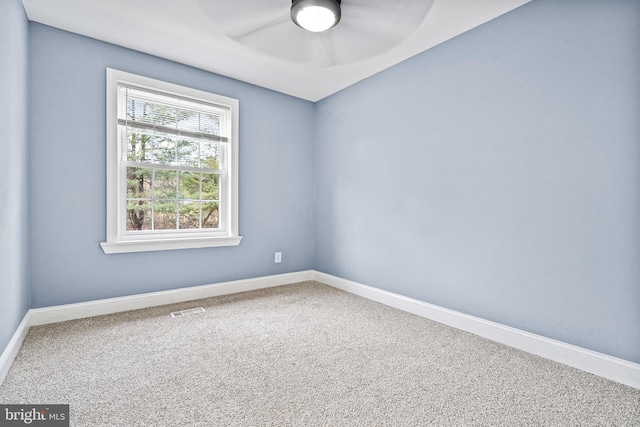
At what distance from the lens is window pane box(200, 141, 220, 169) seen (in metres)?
3.28

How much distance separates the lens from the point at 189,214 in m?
3.21

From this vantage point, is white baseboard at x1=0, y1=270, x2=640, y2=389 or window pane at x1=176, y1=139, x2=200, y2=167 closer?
white baseboard at x1=0, y1=270, x2=640, y2=389

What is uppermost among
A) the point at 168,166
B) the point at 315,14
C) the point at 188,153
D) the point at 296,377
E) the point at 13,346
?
the point at 315,14

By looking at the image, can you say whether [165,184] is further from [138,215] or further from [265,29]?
[265,29]

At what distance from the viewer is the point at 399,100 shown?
2.96 meters

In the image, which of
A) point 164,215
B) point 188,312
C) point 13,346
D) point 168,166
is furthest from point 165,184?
point 13,346

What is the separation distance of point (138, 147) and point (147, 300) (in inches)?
56.8

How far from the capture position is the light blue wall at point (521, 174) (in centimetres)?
173

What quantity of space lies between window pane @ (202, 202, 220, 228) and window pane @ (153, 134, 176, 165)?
0.57 metres

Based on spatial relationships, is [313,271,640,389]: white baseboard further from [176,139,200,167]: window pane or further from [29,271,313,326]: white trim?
[176,139,200,167]: window pane

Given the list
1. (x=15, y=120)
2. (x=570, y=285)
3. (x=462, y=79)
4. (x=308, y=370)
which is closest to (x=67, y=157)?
(x=15, y=120)

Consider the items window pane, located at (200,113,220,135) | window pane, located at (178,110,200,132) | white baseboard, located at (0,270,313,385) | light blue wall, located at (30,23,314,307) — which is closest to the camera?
white baseboard, located at (0,270,313,385)

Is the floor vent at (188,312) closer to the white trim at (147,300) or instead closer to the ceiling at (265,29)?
the white trim at (147,300)

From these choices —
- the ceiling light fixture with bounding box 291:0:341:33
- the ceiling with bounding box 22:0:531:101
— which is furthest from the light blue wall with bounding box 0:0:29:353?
the ceiling light fixture with bounding box 291:0:341:33
